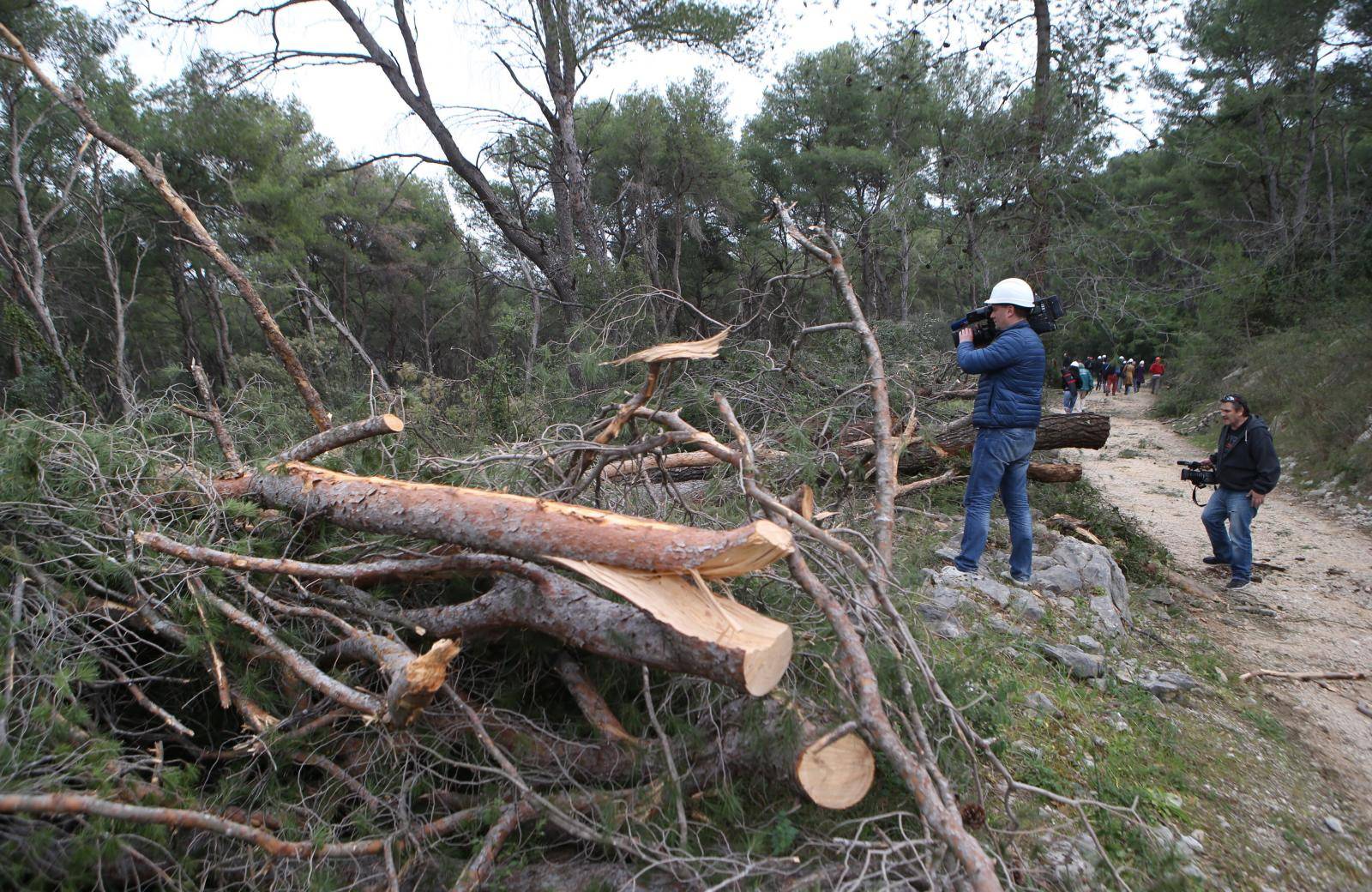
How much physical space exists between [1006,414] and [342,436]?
3521 millimetres

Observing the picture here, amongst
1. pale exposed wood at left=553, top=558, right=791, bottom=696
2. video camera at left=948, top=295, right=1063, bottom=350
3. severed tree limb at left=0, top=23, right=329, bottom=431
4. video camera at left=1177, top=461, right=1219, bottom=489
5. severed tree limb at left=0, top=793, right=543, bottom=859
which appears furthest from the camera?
video camera at left=1177, top=461, right=1219, bottom=489

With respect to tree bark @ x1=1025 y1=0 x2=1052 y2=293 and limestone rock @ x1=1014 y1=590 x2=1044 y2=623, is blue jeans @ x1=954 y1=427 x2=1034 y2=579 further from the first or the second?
tree bark @ x1=1025 y1=0 x2=1052 y2=293

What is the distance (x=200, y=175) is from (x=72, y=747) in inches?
604

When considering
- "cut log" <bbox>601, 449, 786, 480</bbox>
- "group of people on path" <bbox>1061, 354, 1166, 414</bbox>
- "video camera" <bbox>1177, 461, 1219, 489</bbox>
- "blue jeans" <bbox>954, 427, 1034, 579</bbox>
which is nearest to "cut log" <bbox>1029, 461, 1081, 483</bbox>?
"video camera" <bbox>1177, 461, 1219, 489</bbox>

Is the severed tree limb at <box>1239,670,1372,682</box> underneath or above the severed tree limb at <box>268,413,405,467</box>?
underneath

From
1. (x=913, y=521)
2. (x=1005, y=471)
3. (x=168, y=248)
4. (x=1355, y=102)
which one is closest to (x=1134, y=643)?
(x=1005, y=471)

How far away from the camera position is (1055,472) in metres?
5.87

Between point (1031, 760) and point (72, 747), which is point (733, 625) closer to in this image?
point (1031, 760)

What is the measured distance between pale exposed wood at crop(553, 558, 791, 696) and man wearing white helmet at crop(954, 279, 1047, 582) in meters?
2.53

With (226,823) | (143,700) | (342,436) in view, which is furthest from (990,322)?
(143,700)

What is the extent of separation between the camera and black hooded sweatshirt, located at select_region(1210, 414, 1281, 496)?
4.92 m

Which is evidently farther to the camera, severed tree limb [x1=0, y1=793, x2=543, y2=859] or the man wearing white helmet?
the man wearing white helmet

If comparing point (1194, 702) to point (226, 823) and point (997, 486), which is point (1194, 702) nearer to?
point (997, 486)

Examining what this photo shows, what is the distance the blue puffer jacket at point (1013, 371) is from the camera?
400 cm
